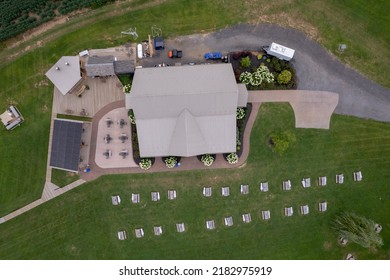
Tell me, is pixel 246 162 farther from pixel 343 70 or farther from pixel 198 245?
pixel 343 70

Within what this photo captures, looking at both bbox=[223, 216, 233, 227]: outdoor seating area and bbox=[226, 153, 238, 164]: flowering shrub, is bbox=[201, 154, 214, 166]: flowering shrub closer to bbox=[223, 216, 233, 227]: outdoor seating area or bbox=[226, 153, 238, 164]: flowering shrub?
bbox=[226, 153, 238, 164]: flowering shrub

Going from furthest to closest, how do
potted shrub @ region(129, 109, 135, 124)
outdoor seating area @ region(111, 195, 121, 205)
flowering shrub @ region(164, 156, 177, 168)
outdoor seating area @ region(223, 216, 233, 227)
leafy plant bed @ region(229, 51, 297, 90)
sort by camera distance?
outdoor seating area @ region(223, 216, 233, 227) → outdoor seating area @ region(111, 195, 121, 205) → flowering shrub @ region(164, 156, 177, 168) → potted shrub @ region(129, 109, 135, 124) → leafy plant bed @ region(229, 51, 297, 90)

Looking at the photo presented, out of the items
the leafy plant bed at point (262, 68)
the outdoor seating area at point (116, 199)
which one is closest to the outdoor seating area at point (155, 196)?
the outdoor seating area at point (116, 199)

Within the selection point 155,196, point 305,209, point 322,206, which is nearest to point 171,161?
point 155,196

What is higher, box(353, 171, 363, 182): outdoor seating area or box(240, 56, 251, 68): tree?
box(240, 56, 251, 68): tree

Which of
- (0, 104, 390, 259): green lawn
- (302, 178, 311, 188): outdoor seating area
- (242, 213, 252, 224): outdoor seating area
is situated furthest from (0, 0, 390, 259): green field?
(302, 178, 311, 188): outdoor seating area

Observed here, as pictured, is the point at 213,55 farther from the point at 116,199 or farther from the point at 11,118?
the point at 11,118
